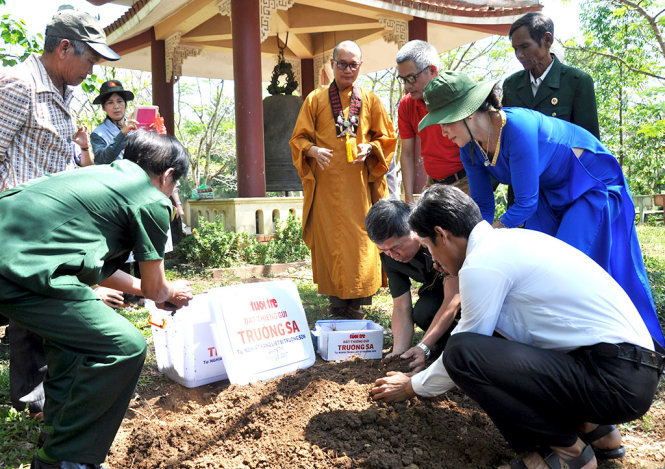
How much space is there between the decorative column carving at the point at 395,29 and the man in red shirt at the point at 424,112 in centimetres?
426

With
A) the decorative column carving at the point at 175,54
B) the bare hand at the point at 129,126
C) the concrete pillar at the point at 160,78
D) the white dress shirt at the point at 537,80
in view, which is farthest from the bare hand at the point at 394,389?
the decorative column carving at the point at 175,54

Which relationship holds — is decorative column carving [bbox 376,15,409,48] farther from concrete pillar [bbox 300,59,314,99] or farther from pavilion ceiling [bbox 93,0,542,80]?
concrete pillar [bbox 300,59,314,99]

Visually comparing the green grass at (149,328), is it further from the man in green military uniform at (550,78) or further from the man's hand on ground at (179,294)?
the man in green military uniform at (550,78)

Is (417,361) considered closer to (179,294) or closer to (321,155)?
(179,294)

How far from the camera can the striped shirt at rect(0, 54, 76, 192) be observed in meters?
2.38

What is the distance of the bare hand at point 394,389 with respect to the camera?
7.42ft

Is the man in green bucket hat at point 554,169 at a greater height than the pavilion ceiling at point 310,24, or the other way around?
the pavilion ceiling at point 310,24

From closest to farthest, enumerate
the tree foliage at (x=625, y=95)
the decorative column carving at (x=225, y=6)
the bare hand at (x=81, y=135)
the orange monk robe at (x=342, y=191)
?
the bare hand at (x=81, y=135) → the orange monk robe at (x=342, y=191) → the decorative column carving at (x=225, y=6) → the tree foliage at (x=625, y=95)

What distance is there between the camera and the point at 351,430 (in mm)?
2193

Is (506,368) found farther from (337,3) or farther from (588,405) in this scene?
(337,3)

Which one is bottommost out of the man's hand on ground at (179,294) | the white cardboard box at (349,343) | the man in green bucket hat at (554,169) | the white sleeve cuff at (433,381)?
the white cardboard box at (349,343)

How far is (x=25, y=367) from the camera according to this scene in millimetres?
2379

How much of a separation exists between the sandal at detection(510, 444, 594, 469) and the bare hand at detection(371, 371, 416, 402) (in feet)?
1.59

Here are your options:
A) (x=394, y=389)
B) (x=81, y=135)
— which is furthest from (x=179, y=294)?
(x=81, y=135)
